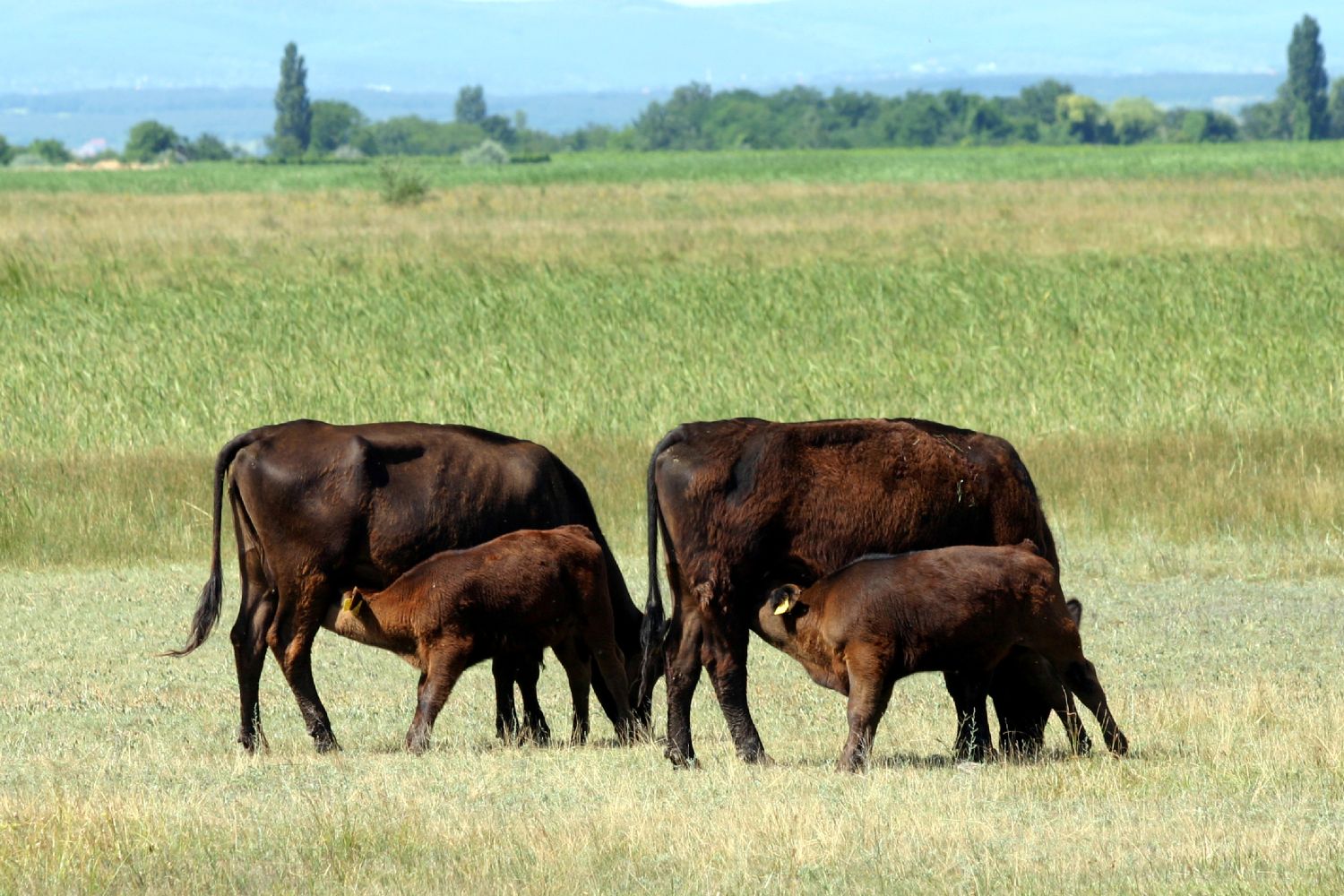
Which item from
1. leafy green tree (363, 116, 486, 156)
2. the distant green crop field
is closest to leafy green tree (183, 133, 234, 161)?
leafy green tree (363, 116, 486, 156)

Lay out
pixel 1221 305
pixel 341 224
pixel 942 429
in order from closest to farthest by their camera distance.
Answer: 1. pixel 942 429
2. pixel 1221 305
3. pixel 341 224

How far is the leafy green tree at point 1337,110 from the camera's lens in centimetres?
17150

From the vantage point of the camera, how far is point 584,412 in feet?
58.3

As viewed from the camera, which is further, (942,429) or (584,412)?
(584,412)

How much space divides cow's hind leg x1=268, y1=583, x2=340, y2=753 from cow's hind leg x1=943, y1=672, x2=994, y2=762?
109 inches

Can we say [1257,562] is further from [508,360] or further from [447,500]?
[508,360]

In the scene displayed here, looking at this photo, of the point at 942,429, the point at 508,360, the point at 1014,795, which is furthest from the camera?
the point at 508,360

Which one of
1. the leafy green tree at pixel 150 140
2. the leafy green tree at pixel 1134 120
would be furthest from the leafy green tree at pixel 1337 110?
the leafy green tree at pixel 150 140

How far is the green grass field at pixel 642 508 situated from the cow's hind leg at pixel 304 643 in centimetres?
21

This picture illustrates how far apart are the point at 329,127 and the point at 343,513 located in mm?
192239

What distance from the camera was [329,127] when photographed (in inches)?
7643

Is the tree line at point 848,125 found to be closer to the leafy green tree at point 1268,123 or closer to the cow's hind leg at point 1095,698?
the leafy green tree at point 1268,123

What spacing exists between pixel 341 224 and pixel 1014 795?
35.3 meters

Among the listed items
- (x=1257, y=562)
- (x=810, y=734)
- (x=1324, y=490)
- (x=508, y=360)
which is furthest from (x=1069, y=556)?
(x=508, y=360)
